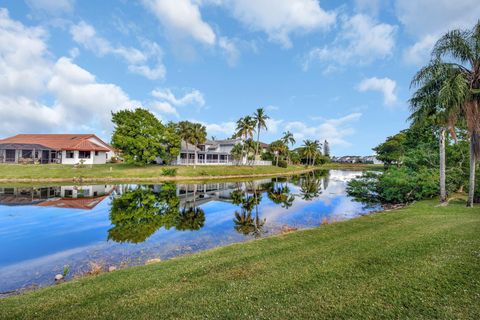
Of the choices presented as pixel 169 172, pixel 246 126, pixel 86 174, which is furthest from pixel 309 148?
pixel 86 174

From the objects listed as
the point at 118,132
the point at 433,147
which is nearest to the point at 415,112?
the point at 433,147

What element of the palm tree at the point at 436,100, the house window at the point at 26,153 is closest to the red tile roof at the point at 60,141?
the house window at the point at 26,153

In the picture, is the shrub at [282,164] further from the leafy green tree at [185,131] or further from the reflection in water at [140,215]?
the reflection in water at [140,215]

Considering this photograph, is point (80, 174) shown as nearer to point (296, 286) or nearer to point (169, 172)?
point (169, 172)

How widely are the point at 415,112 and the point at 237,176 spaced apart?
123 ft

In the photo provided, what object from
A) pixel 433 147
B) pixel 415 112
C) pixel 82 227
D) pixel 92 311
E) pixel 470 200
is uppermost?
pixel 415 112

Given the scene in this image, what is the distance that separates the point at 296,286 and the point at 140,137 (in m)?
44.0

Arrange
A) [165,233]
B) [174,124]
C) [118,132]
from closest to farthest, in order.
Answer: [165,233] < [118,132] < [174,124]

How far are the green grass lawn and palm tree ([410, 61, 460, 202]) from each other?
845cm

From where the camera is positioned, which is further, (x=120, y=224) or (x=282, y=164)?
(x=282, y=164)

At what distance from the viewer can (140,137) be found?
44438mm

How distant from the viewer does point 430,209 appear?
15281mm

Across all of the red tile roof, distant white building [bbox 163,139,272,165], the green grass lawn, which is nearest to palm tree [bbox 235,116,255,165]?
distant white building [bbox 163,139,272,165]

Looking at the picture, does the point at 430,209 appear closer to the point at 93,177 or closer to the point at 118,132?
the point at 93,177
